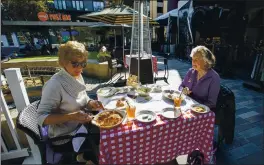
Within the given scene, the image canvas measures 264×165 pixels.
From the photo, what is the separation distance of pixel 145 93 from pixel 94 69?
5.38m

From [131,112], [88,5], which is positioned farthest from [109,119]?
[88,5]

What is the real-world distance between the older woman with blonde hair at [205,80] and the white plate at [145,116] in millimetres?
826

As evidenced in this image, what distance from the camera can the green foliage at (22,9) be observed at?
17578 millimetres

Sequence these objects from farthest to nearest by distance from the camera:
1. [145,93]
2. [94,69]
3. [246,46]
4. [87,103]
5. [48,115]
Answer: [246,46]
[94,69]
[145,93]
[87,103]
[48,115]

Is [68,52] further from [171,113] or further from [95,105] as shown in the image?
[171,113]

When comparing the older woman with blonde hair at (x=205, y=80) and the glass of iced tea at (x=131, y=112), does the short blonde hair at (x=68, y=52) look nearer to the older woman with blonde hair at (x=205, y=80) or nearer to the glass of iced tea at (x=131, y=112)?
the glass of iced tea at (x=131, y=112)

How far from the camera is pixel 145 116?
176cm

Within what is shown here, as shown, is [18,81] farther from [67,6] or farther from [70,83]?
[67,6]

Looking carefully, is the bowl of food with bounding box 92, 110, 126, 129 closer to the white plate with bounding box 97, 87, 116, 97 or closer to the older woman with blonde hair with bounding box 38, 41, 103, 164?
the older woman with blonde hair with bounding box 38, 41, 103, 164

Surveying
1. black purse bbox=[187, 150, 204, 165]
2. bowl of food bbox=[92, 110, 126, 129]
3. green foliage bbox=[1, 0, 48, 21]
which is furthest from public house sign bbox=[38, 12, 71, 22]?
black purse bbox=[187, 150, 204, 165]

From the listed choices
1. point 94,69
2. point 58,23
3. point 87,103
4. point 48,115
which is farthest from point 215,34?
point 58,23

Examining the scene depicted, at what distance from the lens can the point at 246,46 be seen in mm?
8469

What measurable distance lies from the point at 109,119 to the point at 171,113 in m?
0.69

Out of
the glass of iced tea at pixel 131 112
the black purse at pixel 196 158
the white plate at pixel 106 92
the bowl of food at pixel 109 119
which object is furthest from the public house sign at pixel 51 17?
the black purse at pixel 196 158
